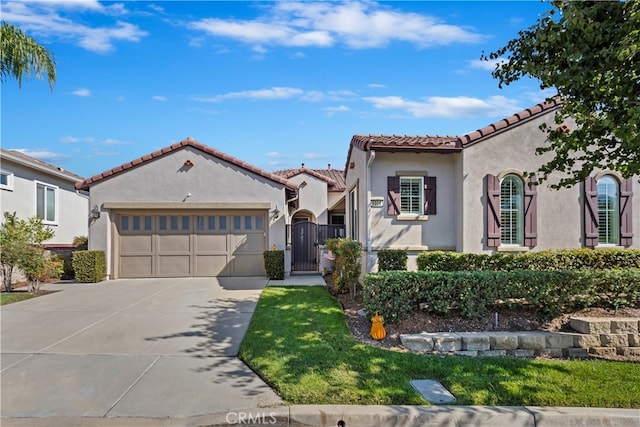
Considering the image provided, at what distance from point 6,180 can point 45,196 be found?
237cm

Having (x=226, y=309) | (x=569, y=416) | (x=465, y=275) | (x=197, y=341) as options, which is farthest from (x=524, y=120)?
(x=197, y=341)

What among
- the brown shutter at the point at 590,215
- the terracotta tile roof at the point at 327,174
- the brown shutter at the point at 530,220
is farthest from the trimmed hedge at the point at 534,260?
the terracotta tile roof at the point at 327,174

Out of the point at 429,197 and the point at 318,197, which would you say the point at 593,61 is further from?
the point at 318,197

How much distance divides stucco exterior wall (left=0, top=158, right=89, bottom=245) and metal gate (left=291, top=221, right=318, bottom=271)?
9.92 metres

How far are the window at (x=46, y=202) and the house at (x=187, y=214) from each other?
3510 mm

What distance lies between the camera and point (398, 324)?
22.2 feet

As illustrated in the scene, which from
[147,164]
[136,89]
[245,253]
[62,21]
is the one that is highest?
[62,21]

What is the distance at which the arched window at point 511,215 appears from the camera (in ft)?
33.7

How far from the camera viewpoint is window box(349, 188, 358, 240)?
12219 mm

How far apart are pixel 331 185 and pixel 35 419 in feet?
66.0

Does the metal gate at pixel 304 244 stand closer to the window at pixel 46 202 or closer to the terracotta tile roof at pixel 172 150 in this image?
the terracotta tile roof at pixel 172 150

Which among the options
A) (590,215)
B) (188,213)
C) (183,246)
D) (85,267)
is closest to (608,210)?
(590,215)

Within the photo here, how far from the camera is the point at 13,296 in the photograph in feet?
33.4

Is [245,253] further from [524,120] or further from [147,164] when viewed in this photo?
[524,120]
